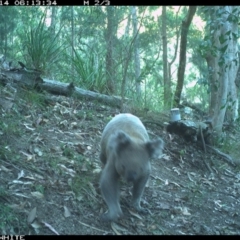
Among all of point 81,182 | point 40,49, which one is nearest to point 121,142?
point 81,182

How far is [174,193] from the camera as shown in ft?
14.7

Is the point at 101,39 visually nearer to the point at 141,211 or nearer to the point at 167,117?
the point at 167,117

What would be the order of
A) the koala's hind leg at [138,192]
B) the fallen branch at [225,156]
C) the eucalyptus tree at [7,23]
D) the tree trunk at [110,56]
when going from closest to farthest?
the koala's hind leg at [138,192], the fallen branch at [225,156], the tree trunk at [110,56], the eucalyptus tree at [7,23]

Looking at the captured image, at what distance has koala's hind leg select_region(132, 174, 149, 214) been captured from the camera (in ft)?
11.9

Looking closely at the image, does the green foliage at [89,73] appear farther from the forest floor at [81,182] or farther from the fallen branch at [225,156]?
the fallen branch at [225,156]

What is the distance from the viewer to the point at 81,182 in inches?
159

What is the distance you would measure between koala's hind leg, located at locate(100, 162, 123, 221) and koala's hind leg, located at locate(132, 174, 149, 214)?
191 millimetres

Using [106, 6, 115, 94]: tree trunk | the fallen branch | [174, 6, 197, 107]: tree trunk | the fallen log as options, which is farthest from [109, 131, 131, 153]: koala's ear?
[174, 6, 197, 107]: tree trunk

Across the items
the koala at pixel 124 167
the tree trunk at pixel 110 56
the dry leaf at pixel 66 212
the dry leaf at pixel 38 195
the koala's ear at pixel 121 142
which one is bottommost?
the dry leaf at pixel 66 212

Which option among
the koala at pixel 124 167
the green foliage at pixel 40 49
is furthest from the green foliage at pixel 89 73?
the koala at pixel 124 167

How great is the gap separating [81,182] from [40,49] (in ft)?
13.3

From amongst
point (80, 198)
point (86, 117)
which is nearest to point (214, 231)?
point (80, 198)

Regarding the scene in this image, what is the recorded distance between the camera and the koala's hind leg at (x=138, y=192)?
11.9 feet

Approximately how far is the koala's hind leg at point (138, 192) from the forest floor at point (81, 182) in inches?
2.8
